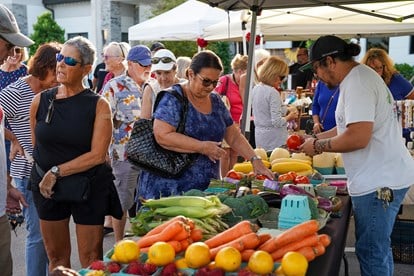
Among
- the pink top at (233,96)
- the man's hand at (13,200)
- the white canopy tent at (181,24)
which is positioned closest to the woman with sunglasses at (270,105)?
the pink top at (233,96)

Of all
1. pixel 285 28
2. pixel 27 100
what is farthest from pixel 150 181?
pixel 285 28

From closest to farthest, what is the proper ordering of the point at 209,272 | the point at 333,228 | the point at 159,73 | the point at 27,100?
the point at 209,272 < the point at 333,228 < the point at 27,100 < the point at 159,73

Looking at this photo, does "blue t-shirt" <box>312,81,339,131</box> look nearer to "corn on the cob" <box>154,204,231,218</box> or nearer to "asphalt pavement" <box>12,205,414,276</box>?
"asphalt pavement" <box>12,205,414,276</box>

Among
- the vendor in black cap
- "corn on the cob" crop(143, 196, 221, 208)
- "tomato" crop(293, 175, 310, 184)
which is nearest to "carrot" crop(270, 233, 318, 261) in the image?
"corn on the cob" crop(143, 196, 221, 208)

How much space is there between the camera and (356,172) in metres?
2.86

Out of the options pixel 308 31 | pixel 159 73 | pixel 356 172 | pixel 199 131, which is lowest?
pixel 356 172

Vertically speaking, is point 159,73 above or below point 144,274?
above

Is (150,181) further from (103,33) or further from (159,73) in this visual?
(103,33)

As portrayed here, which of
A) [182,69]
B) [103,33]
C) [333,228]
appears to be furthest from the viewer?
[103,33]

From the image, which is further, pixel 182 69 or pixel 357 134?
pixel 182 69

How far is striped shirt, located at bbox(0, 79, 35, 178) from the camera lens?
3.26 metres

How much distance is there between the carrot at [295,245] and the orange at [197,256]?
0.93 ft

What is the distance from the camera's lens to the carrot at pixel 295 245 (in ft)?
Result: 6.46

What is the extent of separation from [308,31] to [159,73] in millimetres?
3267
